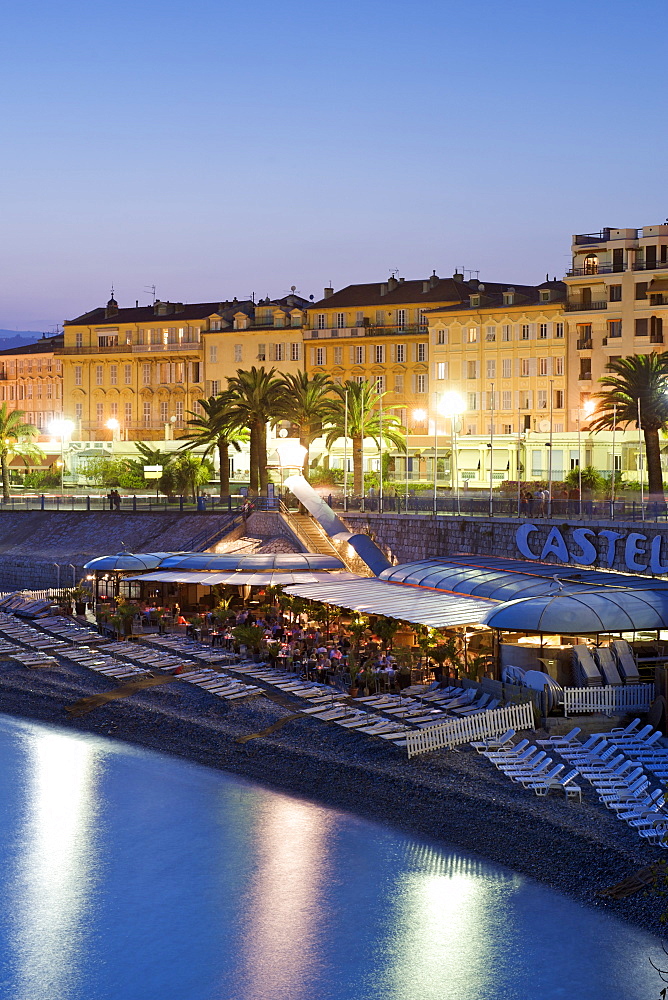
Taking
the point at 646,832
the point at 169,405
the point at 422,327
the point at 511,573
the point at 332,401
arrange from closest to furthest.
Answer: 1. the point at 646,832
2. the point at 511,573
3. the point at 332,401
4. the point at 422,327
5. the point at 169,405

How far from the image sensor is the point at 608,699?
2973 cm

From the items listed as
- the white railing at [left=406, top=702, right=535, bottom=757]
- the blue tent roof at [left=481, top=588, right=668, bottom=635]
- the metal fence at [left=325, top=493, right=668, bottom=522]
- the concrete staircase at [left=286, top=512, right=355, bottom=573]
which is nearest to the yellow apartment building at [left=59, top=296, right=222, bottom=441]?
the concrete staircase at [left=286, top=512, right=355, bottom=573]

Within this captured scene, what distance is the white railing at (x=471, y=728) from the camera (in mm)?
28953

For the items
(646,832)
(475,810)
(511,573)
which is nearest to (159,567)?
(511,573)

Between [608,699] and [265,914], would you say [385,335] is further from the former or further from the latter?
[265,914]

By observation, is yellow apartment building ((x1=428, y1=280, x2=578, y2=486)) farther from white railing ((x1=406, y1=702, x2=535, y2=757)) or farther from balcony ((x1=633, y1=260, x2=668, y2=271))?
white railing ((x1=406, y1=702, x2=535, y2=757))

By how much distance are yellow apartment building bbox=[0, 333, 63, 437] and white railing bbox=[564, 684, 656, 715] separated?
290ft

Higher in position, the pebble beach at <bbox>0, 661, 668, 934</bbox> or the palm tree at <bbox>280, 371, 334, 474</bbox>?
the palm tree at <bbox>280, 371, 334, 474</bbox>

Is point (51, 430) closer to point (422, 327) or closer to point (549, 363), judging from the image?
point (422, 327)

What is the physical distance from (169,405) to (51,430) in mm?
10214

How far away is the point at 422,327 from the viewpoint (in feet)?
312

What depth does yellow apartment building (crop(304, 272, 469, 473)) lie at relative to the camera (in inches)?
3733

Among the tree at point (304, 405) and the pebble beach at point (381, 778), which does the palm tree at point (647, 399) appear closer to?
the tree at point (304, 405)

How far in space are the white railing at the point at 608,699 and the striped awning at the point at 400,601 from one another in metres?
4.34
